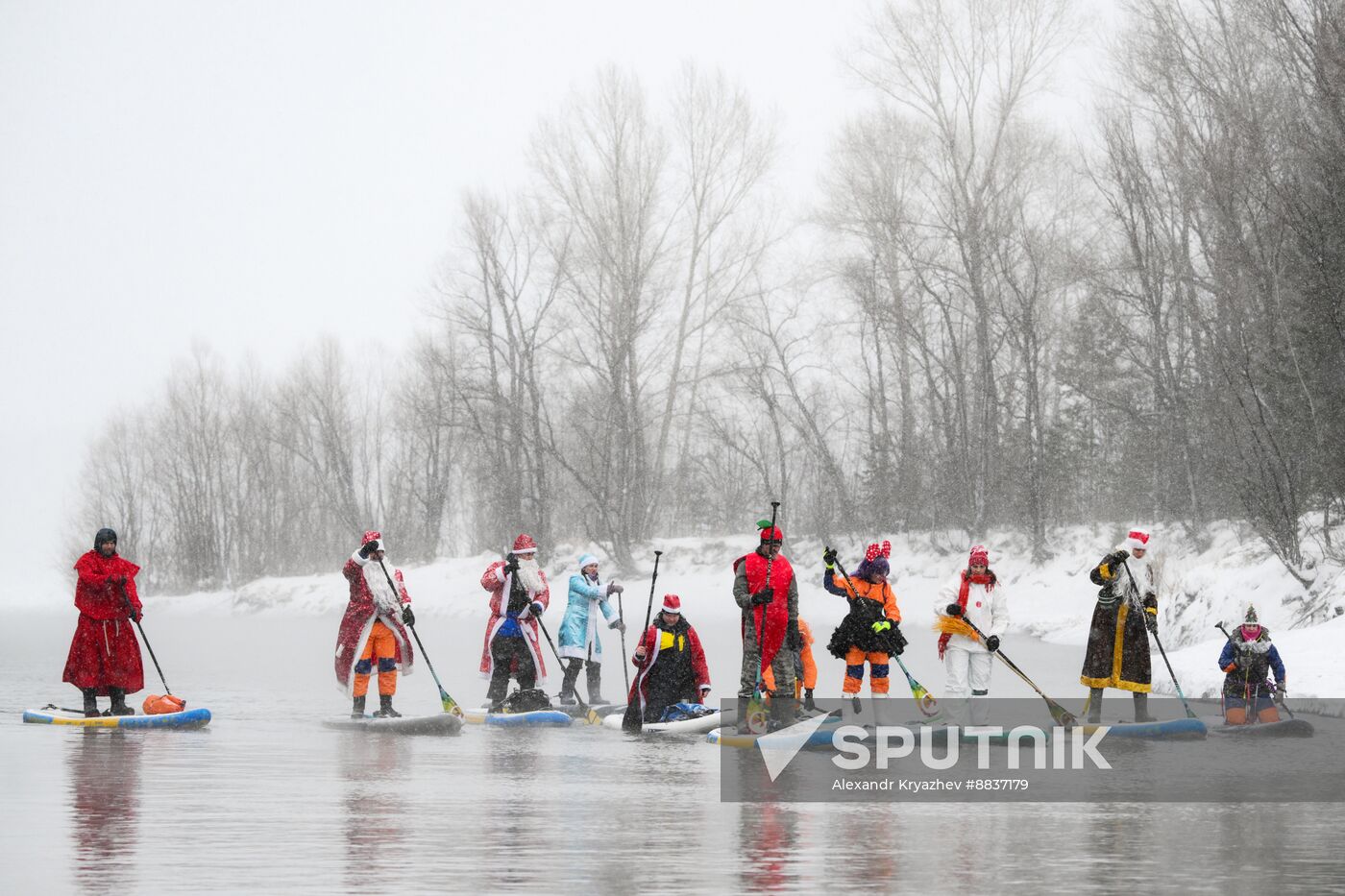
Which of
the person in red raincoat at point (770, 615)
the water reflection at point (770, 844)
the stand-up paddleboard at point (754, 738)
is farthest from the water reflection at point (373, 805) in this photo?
the person in red raincoat at point (770, 615)

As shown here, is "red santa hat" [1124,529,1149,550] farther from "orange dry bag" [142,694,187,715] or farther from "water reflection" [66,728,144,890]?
"orange dry bag" [142,694,187,715]

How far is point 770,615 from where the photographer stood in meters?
12.7

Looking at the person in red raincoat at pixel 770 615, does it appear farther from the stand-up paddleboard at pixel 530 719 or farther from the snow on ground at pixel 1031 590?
the snow on ground at pixel 1031 590

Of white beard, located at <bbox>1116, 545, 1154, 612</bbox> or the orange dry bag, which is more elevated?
white beard, located at <bbox>1116, 545, 1154, 612</bbox>

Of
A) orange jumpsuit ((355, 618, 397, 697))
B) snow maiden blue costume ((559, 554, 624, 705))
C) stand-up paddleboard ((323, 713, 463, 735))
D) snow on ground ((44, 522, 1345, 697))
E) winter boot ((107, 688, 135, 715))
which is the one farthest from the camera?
snow on ground ((44, 522, 1345, 697))

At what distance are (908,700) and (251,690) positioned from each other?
9813 mm

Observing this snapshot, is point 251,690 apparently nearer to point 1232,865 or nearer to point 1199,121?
point 1232,865

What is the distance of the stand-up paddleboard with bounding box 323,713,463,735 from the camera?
13828 mm

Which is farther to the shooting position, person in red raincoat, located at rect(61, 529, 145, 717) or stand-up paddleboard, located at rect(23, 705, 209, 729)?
person in red raincoat, located at rect(61, 529, 145, 717)

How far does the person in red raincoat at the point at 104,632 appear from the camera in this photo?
48.1 feet

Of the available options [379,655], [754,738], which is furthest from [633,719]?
[379,655]

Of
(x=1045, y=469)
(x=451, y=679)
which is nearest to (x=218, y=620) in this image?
(x=1045, y=469)

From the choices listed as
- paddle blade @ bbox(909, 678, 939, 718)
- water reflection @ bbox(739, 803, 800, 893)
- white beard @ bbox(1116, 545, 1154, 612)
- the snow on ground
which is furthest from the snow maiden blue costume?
water reflection @ bbox(739, 803, 800, 893)

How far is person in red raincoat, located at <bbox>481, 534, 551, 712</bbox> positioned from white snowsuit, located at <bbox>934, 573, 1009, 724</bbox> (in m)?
4.63
